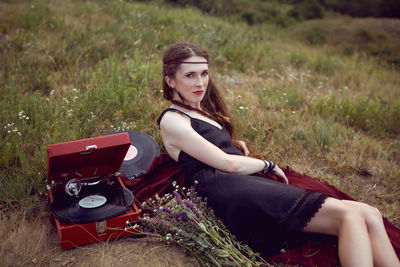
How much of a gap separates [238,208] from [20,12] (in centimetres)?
633

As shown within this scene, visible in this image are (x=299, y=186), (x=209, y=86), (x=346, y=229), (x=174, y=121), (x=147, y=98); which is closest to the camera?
(x=346, y=229)

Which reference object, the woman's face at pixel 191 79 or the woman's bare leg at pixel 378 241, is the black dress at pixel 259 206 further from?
the woman's face at pixel 191 79

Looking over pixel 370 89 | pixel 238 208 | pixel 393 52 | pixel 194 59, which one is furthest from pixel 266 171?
pixel 393 52

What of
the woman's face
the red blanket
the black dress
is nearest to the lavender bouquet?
the black dress

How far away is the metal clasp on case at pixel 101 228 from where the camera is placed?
8.47 ft

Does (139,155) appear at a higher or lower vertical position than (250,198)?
lower

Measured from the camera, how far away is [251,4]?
13.9 metres

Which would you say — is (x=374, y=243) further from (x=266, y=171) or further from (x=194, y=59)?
(x=194, y=59)

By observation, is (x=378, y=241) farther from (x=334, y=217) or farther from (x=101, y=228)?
(x=101, y=228)

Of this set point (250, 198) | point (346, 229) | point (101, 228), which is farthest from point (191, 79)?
point (346, 229)

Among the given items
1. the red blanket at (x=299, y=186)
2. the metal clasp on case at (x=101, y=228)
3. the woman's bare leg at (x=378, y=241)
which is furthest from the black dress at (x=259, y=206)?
the metal clasp on case at (x=101, y=228)

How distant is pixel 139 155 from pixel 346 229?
2112 mm

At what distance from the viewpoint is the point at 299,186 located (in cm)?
325

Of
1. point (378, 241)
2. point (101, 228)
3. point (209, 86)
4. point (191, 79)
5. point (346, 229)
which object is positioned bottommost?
point (101, 228)
